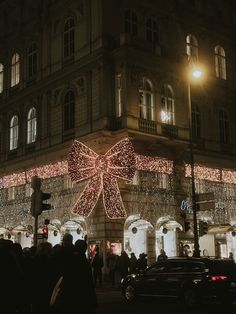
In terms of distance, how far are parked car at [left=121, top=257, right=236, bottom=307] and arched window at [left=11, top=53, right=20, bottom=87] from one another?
25857 mm

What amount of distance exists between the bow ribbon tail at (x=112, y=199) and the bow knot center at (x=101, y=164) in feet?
1.50

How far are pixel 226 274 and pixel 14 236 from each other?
24.0 meters

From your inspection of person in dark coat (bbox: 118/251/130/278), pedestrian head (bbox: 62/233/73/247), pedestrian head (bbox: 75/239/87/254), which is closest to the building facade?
person in dark coat (bbox: 118/251/130/278)

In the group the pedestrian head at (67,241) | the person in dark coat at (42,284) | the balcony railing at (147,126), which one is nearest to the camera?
the pedestrian head at (67,241)

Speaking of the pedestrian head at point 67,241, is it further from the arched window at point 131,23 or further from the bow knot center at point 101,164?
→ the arched window at point 131,23

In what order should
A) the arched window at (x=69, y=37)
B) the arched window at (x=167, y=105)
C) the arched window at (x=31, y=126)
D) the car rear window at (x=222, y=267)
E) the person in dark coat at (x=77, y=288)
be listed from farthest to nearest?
the arched window at (x=31, y=126), the arched window at (x=69, y=37), the arched window at (x=167, y=105), the car rear window at (x=222, y=267), the person in dark coat at (x=77, y=288)

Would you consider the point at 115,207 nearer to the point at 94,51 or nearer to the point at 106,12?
the point at 94,51

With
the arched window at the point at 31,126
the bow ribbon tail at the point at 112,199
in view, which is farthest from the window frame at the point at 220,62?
the bow ribbon tail at the point at 112,199

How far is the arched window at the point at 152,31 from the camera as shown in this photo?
119ft

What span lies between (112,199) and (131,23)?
11481mm

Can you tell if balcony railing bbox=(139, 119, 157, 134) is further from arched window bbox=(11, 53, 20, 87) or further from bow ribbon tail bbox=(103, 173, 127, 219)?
arched window bbox=(11, 53, 20, 87)

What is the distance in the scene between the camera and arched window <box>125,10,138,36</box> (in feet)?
116

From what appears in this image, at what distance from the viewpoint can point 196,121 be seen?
38094mm

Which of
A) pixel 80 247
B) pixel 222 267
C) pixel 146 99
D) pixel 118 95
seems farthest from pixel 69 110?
pixel 80 247
